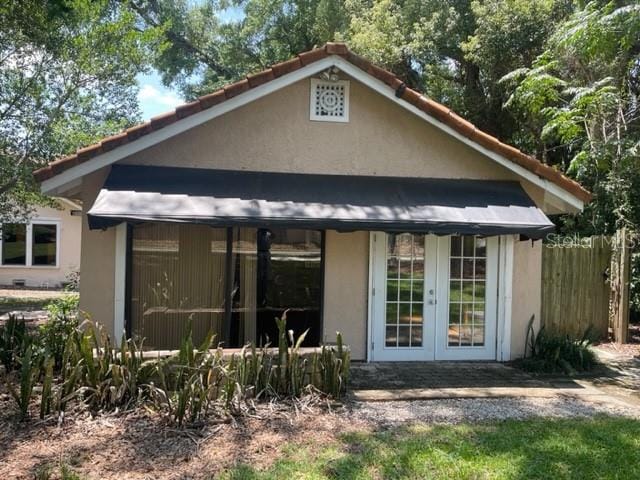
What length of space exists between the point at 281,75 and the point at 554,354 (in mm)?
8462

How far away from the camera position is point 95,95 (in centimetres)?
1914

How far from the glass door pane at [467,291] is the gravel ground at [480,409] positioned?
296 centimetres

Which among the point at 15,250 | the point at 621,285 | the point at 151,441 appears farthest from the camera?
the point at 15,250

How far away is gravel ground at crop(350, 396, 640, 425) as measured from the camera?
26.7 feet

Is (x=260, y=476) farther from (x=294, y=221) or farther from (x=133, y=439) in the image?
(x=294, y=221)

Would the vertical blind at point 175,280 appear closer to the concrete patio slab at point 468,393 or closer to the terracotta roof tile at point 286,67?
the terracotta roof tile at point 286,67

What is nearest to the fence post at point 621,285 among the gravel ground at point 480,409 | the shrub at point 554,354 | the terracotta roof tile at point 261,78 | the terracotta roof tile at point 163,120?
the shrub at point 554,354

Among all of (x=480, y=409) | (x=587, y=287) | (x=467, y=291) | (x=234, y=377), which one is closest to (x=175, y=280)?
(x=234, y=377)

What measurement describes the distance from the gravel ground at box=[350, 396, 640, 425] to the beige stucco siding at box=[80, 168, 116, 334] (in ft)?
19.1

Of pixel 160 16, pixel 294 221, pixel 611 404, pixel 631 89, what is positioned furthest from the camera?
pixel 160 16

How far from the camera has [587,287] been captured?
14391 millimetres

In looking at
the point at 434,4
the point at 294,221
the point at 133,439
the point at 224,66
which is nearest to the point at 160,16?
the point at 224,66

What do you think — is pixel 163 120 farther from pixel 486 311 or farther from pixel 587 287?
pixel 587 287

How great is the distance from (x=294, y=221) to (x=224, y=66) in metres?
→ 27.5
